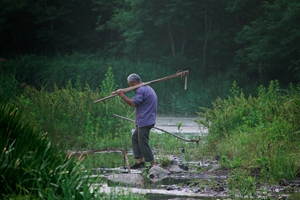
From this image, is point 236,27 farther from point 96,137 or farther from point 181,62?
point 96,137

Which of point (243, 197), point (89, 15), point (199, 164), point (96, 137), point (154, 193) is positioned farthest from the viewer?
point (89, 15)

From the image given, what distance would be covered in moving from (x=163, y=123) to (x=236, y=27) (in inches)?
565

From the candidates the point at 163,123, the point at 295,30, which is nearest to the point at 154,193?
the point at 163,123

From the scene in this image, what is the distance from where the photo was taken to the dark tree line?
32844 mm

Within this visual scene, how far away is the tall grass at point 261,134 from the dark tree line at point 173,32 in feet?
51.5

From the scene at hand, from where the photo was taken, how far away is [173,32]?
41.5 metres

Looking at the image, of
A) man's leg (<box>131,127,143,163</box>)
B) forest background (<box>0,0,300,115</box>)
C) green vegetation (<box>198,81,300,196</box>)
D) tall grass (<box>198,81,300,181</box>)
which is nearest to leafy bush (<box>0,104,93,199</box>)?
green vegetation (<box>198,81,300,196</box>)

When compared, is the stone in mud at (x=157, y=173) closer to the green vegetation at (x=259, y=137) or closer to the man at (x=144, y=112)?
the man at (x=144, y=112)

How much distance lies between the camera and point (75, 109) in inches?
691

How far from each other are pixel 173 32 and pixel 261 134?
28.1 meters

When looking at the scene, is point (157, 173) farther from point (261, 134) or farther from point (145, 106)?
point (261, 134)

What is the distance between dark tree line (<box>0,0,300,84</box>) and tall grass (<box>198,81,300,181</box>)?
15683mm

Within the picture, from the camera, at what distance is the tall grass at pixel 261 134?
11414mm

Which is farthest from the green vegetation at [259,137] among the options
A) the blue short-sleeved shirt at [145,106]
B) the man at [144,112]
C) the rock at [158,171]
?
the blue short-sleeved shirt at [145,106]
